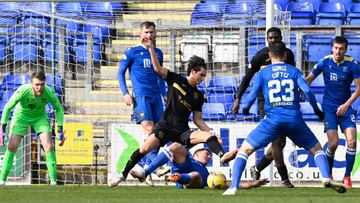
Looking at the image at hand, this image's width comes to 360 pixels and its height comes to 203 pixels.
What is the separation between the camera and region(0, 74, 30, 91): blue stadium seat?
2043 cm

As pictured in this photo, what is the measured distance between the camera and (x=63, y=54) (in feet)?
65.4

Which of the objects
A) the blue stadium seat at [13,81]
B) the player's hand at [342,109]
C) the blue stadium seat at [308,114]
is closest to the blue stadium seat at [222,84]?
the blue stadium seat at [308,114]

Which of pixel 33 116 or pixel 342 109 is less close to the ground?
pixel 342 109

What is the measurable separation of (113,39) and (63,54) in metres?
1.49

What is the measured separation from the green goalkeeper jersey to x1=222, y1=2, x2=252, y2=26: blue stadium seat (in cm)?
582

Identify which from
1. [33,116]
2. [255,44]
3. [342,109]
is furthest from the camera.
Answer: [255,44]

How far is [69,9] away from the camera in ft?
76.8

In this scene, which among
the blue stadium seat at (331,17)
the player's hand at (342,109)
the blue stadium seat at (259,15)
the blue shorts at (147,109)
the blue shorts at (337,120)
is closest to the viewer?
the player's hand at (342,109)

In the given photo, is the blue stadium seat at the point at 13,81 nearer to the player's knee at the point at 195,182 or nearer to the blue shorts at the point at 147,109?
the blue shorts at the point at 147,109

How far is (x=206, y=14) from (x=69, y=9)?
326cm

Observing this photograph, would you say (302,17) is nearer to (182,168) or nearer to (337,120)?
(337,120)

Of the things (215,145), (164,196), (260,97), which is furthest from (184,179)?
(260,97)

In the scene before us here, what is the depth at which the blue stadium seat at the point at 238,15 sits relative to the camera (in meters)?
21.0

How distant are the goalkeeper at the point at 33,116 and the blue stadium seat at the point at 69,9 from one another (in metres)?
7.14
